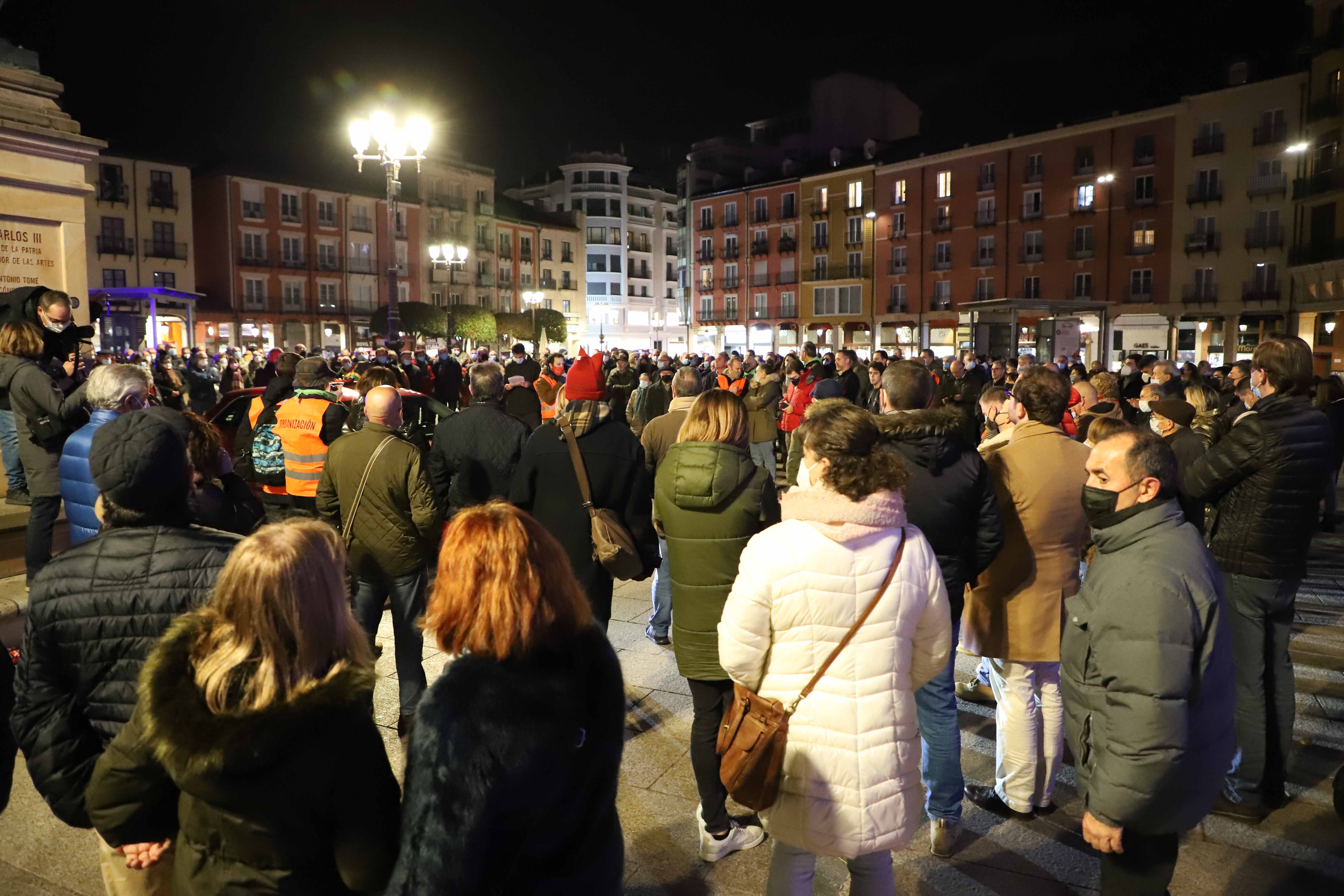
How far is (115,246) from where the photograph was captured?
42906 millimetres

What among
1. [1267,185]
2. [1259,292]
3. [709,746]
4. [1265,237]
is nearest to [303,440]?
[709,746]

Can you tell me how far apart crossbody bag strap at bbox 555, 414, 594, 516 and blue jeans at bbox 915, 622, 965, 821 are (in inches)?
67.9

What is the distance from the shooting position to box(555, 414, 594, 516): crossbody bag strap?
427cm

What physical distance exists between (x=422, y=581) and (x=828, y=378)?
723cm

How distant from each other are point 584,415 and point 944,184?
49.4 m

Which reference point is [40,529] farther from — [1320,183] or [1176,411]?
[1320,183]

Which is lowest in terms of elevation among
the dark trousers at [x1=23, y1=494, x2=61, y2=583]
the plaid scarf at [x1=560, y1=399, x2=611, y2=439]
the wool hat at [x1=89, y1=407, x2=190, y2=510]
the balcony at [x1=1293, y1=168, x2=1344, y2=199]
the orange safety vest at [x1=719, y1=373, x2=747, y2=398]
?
the dark trousers at [x1=23, y1=494, x2=61, y2=583]

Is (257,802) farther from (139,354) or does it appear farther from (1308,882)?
(139,354)

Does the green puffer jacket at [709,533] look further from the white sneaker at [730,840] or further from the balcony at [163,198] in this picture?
the balcony at [163,198]

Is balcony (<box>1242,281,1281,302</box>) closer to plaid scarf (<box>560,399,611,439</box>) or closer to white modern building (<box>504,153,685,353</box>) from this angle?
white modern building (<box>504,153,685,353</box>)

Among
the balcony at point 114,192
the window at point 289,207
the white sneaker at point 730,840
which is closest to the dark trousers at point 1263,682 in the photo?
the white sneaker at point 730,840

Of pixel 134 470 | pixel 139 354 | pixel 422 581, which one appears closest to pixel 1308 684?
pixel 422 581

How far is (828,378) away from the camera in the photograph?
11.0 meters

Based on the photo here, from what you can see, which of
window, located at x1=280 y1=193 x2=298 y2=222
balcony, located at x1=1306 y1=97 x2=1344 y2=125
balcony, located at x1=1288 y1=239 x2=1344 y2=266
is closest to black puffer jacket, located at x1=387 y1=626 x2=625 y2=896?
balcony, located at x1=1288 y1=239 x2=1344 y2=266
